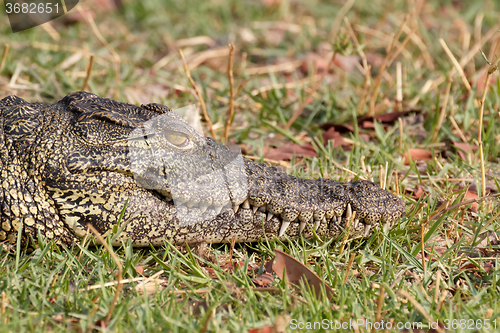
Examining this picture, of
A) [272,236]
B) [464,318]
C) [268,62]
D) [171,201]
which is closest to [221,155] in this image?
[171,201]

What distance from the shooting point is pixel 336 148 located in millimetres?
3939

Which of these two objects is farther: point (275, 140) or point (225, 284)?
point (275, 140)

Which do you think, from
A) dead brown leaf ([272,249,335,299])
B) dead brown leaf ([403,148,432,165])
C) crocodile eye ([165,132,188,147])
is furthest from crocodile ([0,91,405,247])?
dead brown leaf ([403,148,432,165])

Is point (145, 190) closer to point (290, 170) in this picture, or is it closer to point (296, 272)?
point (296, 272)

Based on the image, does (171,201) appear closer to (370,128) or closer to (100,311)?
(100,311)

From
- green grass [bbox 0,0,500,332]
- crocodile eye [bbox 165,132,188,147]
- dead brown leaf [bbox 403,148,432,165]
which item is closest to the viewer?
green grass [bbox 0,0,500,332]

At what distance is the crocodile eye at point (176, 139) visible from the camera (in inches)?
102

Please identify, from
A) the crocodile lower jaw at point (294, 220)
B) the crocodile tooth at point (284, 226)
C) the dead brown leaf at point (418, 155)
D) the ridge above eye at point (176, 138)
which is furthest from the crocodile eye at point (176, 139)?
the dead brown leaf at point (418, 155)

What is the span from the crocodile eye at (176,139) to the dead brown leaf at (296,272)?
82cm

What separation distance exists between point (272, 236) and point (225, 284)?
20.7 inches

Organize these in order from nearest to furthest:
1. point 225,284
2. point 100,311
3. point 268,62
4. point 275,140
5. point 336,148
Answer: point 100,311
point 225,284
point 336,148
point 275,140
point 268,62

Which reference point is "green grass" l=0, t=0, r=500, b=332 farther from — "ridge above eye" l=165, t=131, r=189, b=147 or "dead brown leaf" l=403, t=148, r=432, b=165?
"ridge above eye" l=165, t=131, r=189, b=147

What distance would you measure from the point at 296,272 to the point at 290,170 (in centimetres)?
131

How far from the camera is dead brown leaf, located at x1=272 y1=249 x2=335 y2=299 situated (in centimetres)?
228
